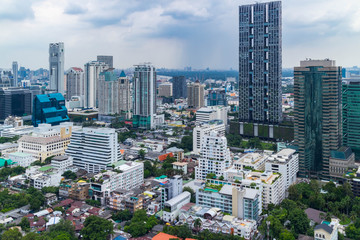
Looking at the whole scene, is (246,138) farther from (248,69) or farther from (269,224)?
(269,224)

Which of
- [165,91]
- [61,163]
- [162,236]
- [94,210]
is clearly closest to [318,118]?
[162,236]

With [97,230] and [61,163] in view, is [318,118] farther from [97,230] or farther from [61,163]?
[61,163]

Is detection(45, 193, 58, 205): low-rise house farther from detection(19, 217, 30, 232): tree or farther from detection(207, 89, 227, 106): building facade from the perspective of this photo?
detection(207, 89, 227, 106): building facade

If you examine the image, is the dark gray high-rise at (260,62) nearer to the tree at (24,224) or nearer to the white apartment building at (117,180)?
the white apartment building at (117,180)

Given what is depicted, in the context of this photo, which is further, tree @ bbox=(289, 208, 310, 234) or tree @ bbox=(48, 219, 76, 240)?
tree @ bbox=(289, 208, 310, 234)

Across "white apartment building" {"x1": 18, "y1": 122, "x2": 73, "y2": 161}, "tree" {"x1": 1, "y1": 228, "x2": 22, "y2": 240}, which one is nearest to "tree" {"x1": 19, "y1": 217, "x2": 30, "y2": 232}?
"tree" {"x1": 1, "y1": 228, "x2": 22, "y2": 240}
